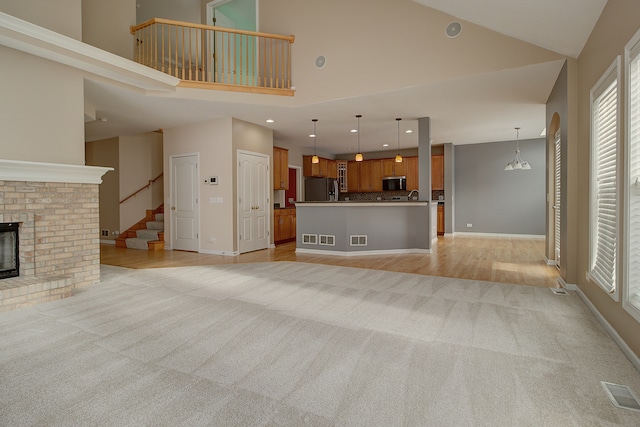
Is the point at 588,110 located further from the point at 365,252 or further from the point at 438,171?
the point at 438,171

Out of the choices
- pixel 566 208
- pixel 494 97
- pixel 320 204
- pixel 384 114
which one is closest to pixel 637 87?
pixel 566 208

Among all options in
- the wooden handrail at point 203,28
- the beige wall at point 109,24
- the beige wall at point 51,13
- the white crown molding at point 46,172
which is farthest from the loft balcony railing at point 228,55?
the white crown molding at point 46,172

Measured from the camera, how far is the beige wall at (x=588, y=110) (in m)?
2.28

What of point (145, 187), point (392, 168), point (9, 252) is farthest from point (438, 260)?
point (145, 187)

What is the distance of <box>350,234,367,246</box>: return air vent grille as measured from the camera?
648 centimetres

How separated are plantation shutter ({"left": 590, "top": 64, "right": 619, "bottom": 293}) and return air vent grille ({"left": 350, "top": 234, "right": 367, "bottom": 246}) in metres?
3.73

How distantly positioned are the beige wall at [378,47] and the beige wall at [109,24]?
233 cm

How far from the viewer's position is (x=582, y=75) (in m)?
3.60

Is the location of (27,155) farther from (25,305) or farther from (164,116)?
(164,116)

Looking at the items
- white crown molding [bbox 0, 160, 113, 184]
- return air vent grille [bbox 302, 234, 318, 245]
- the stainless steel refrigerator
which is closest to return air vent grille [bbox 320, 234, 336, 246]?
return air vent grille [bbox 302, 234, 318, 245]

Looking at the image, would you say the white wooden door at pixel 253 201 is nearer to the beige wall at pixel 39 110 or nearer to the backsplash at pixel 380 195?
the beige wall at pixel 39 110

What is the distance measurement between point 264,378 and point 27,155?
3.81 metres

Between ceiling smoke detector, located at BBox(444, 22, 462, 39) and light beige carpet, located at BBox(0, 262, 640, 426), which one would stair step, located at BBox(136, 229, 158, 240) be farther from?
ceiling smoke detector, located at BBox(444, 22, 462, 39)

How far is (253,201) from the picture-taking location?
7.15 metres
